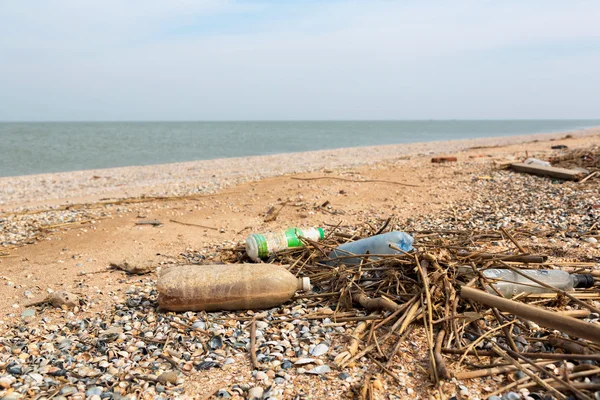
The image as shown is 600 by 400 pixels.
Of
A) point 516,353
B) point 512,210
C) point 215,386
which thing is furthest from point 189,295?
point 512,210

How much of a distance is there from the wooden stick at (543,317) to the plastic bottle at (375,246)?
1064 millimetres

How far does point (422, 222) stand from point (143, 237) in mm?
3920

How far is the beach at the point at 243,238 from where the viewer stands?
8.73 ft

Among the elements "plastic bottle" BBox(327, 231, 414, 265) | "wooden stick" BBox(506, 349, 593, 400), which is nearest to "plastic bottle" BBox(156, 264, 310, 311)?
"plastic bottle" BBox(327, 231, 414, 265)

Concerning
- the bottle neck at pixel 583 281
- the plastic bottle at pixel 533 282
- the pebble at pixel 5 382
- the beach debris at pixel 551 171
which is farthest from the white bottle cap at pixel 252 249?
the beach debris at pixel 551 171

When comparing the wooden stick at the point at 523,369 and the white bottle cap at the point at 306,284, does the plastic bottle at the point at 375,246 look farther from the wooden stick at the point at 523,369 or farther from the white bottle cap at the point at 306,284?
the wooden stick at the point at 523,369

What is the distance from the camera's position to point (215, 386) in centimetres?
259

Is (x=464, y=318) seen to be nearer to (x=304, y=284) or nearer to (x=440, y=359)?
(x=440, y=359)

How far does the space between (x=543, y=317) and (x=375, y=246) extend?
1.87 metres

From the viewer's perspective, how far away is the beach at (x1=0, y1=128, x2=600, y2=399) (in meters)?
2.66

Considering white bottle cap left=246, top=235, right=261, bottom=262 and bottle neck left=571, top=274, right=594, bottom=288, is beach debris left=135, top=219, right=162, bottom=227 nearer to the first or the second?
white bottle cap left=246, top=235, right=261, bottom=262

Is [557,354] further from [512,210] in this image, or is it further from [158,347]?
[512,210]

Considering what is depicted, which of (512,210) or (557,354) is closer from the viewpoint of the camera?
(557,354)

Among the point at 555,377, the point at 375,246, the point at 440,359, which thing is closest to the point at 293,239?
the point at 375,246
